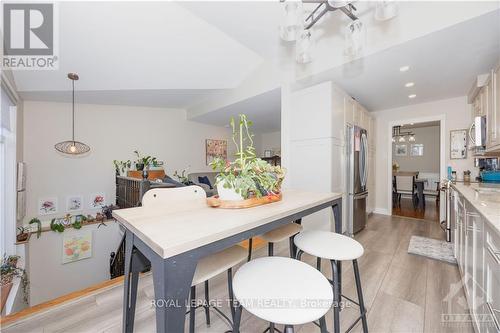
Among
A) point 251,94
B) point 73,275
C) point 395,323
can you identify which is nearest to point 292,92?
point 251,94

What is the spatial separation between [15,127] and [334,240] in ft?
13.6

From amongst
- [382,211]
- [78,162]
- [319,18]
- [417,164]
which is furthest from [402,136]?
[78,162]

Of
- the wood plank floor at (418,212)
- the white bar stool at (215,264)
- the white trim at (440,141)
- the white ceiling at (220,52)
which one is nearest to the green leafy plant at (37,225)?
the white ceiling at (220,52)

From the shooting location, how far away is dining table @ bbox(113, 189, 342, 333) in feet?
2.04

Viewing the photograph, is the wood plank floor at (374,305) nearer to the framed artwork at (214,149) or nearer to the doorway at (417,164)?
the doorway at (417,164)

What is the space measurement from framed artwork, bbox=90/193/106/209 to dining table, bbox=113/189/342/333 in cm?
387

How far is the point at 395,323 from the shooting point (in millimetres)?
1411

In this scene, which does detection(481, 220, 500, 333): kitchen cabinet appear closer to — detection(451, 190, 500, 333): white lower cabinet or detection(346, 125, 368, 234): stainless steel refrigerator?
detection(451, 190, 500, 333): white lower cabinet

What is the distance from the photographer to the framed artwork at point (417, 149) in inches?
264

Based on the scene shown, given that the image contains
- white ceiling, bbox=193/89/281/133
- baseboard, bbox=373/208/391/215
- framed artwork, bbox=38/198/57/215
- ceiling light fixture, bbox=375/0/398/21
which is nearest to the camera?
ceiling light fixture, bbox=375/0/398/21

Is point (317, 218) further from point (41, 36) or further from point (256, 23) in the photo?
point (41, 36)

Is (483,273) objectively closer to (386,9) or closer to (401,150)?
(386,9)

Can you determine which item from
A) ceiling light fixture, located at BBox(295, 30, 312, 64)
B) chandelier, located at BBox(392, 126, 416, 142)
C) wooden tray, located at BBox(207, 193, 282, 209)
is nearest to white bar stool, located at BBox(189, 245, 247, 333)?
wooden tray, located at BBox(207, 193, 282, 209)

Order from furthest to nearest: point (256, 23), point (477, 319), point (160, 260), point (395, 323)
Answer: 1. point (256, 23)
2. point (395, 323)
3. point (477, 319)
4. point (160, 260)
